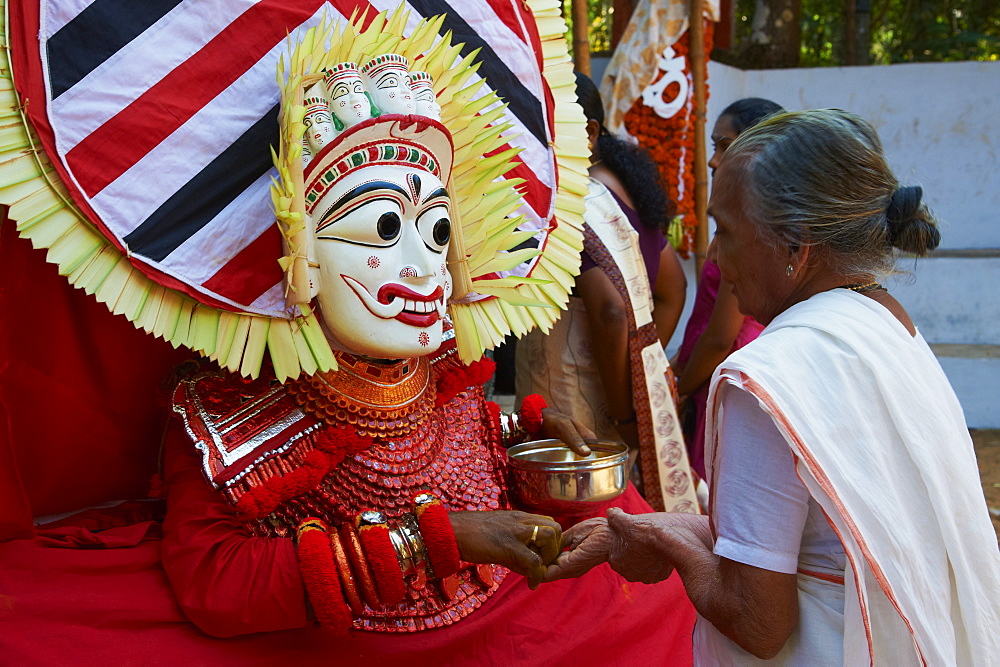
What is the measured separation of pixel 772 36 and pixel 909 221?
786 centimetres

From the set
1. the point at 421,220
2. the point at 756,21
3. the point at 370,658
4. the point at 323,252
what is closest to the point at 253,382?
the point at 323,252

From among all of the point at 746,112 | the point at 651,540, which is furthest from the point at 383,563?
the point at 746,112

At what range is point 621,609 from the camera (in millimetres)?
2346

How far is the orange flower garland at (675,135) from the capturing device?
604cm

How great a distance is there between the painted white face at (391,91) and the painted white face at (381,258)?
12cm

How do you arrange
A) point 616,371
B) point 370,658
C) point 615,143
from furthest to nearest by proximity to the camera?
point 615,143
point 616,371
point 370,658

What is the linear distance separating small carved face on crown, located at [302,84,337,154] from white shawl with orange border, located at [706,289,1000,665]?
915 millimetres

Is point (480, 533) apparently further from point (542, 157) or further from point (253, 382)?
point (542, 157)

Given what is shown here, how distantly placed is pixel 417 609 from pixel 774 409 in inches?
39.0

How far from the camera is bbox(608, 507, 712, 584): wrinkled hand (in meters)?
1.76

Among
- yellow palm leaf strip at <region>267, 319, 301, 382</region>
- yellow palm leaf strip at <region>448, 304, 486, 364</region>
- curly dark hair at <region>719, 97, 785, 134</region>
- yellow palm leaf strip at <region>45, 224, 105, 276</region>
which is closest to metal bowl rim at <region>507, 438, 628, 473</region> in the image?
yellow palm leaf strip at <region>448, 304, 486, 364</region>

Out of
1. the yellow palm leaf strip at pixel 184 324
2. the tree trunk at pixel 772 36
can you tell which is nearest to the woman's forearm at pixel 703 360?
the yellow palm leaf strip at pixel 184 324

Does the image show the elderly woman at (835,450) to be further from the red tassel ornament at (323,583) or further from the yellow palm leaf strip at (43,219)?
the yellow palm leaf strip at (43,219)

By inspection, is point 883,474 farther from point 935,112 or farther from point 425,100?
point 935,112
